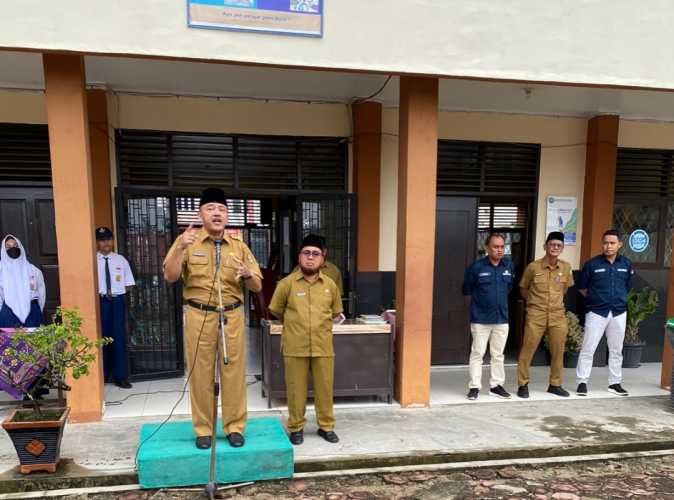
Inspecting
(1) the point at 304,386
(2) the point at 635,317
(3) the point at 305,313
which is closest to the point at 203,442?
(1) the point at 304,386

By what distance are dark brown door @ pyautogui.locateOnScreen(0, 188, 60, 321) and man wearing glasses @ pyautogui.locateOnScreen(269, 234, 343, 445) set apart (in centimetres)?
300

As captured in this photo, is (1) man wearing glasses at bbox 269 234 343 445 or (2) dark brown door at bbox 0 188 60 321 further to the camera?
(2) dark brown door at bbox 0 188 60 321

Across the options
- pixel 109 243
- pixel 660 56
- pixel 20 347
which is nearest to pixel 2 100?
pixel 109 243

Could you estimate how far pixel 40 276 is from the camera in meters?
4.55

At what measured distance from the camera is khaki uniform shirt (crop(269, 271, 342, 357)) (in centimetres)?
362

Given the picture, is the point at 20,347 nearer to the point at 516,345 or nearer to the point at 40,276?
the point at 40,276

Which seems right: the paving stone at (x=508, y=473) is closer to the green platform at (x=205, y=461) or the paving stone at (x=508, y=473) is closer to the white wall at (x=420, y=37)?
the green platform at (x=205, y=461)

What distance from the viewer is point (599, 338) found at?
497 cm

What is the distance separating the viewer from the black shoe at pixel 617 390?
5.02 meters

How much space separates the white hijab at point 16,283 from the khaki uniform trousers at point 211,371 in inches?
86.1

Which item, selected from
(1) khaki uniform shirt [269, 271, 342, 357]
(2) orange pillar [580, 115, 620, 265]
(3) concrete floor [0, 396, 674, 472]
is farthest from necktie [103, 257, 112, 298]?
(2) orange pillar [580, 115, 620, 265]

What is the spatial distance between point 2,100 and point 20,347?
3076mm

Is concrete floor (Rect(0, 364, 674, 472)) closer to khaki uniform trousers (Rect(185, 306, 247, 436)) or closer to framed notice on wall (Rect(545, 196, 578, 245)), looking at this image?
khaki uniform trousers (Rect(185, 306, 247, 436))

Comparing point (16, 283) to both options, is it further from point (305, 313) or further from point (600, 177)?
point (600, 177)
